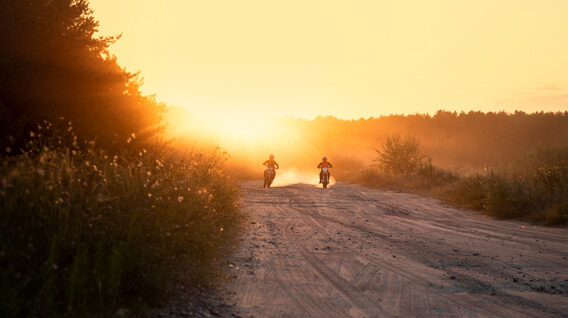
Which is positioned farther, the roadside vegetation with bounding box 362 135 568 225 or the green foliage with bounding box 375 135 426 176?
the green foliage with bounding box 375 135 426 176

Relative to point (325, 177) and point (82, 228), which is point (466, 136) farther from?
point (82, 228)

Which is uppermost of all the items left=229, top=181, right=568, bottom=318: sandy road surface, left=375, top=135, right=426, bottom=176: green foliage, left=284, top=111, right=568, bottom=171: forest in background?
left=284, top=111, right=568, bottom=171: forest in background

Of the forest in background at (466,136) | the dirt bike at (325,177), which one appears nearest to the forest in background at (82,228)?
the dirt bike at (325,177)

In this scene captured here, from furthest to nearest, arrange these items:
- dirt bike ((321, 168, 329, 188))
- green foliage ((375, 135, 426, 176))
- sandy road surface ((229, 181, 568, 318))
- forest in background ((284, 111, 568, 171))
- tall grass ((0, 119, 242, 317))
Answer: forest in background ((284, 111, 568, 171)) < green foliage ((375, 135, 426, 176)) < dirt bike ((321, 168, 329, 188)) < sandy road surface ((229, 181, 568, 318)) < tall grass ((0, 119, 242, 317))

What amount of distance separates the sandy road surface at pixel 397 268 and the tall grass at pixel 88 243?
3.48ft

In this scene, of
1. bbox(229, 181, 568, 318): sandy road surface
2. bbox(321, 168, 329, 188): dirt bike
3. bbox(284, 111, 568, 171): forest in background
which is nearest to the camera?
bbox(229, 181, 568, 318): sandy road surface

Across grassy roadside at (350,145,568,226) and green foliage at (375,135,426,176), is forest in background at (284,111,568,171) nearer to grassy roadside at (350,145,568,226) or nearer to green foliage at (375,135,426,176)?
green foliage at (375,135,426,176)

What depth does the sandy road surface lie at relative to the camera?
17.2ft

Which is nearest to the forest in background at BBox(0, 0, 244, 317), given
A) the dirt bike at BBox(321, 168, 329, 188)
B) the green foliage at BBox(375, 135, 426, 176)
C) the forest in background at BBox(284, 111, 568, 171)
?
the dirt bike at BBox(321, 168, 329, 188)

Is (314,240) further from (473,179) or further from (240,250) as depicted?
(473,179)

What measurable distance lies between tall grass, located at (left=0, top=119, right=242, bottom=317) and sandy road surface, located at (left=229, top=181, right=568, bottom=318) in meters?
1.06

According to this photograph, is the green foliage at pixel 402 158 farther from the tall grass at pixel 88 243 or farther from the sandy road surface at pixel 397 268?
the tall grass at pixel 88 243

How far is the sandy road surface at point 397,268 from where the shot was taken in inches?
206

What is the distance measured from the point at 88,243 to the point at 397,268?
4884 mm
